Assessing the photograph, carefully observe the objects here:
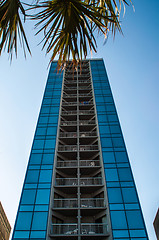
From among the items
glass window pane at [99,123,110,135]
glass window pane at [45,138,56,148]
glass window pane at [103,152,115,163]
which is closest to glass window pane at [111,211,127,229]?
→ glass window pane at [103,152,115,163]

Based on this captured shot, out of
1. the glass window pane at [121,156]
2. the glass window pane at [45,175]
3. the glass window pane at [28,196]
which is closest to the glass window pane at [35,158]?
the glass window pane at [45,175]

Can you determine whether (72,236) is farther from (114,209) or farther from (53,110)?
(53,110)

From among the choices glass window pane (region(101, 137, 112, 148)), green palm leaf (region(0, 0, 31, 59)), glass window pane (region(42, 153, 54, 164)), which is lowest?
green palm leaf (region(0, 0, 31, 59))

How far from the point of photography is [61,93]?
38.8 meters

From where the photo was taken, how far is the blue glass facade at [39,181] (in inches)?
764

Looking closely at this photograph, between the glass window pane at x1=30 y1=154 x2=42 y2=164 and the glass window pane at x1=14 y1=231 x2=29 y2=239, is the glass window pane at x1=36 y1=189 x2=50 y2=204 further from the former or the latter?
the glass window pane at x1=30 y1=154 x2=42 y2=164

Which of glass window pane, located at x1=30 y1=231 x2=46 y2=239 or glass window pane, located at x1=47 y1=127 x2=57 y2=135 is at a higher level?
glass window pane, located at x1=47 y1=127 x2=57 y2=135

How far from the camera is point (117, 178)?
2402 centimetres

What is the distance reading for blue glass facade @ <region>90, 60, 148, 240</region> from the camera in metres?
19.5

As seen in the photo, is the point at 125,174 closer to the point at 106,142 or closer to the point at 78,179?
the point at 106,142

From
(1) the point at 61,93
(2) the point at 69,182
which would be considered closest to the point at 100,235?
(2) the point at 69,182

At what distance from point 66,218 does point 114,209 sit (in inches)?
217

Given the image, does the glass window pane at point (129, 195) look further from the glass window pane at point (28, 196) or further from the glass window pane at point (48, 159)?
the glass window pane at point (28, 196)

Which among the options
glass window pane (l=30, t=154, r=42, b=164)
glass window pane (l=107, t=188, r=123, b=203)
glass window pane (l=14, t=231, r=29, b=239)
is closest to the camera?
glass window pane (l=14, t=231, r=29, b=239)
